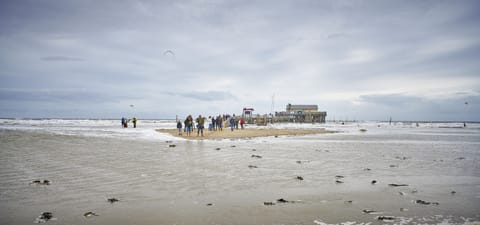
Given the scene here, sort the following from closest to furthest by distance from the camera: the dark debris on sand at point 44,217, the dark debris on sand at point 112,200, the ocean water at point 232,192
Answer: the dark debris on sand at point 44,217 < the ocean water at point 232,192 < the dark debris on sand at point 112,200

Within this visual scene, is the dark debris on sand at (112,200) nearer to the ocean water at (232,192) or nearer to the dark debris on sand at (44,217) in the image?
the ocean water at (232,192)

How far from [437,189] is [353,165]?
420 cm

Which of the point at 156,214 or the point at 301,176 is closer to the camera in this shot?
the point at 156,214

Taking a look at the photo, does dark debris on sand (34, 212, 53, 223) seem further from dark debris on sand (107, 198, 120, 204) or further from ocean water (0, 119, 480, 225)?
dark debris on sand (107, 198, 120, 204)

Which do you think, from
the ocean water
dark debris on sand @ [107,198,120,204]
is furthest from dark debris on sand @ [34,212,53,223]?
dark debris on sand @ [107,198,120,204]

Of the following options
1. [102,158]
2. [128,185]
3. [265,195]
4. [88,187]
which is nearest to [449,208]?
[265,195]

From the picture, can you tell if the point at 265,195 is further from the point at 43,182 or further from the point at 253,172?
the point at 43,182

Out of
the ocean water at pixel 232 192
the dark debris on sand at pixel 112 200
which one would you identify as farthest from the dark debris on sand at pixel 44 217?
the dark debris on sand at pixel 112 200

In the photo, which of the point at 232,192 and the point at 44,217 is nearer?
the point at 44,217

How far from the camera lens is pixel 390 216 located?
5773mm

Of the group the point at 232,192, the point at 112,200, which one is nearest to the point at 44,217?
the point at 112,200

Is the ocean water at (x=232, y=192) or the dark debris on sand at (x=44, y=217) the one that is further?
the ocean water at (x=232, y=192)

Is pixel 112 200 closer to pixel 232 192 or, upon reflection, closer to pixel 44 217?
pixel 44 217

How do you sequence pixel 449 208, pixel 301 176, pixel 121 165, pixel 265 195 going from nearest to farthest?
pixel 449 208
pixel 265 195
pixel 301 176
pixel 121 165
